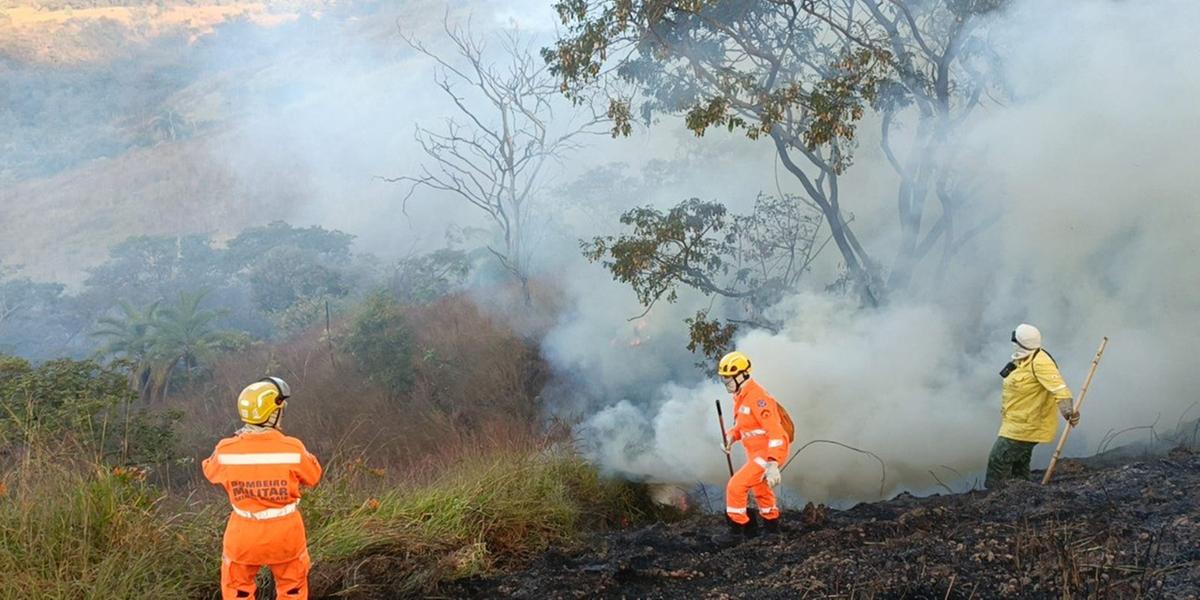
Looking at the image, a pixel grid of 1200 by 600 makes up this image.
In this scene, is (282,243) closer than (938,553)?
No

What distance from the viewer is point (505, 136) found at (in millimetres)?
17172

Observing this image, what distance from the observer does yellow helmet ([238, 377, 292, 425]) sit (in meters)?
4.39

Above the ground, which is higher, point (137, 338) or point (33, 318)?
point (33, 318)

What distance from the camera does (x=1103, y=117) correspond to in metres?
10.8

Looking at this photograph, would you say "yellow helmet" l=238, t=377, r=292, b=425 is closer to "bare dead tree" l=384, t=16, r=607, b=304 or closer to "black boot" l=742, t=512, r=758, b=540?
"black boot" l=742, t=512, r=758, b=540

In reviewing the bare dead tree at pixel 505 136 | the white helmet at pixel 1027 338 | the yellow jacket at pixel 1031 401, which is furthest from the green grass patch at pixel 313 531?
the bare dead tree at pixel 505 136

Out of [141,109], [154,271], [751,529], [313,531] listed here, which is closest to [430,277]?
[154,271]

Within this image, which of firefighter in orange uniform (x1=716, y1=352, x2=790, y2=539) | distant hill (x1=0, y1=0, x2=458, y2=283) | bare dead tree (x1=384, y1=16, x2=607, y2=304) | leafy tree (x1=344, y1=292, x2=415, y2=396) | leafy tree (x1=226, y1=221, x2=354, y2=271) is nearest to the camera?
firefighter in orange uniform (x1=716, y1=352, x2=790, y2=539)

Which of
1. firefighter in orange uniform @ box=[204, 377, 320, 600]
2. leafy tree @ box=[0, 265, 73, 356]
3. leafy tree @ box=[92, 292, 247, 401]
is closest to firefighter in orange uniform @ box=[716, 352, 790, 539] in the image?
firefighter in orange uniform @ box=[204, 377, 320, 600]

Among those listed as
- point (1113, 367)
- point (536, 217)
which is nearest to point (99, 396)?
point (1113, 367)

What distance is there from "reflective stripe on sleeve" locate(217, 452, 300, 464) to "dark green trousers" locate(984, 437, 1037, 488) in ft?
17.8

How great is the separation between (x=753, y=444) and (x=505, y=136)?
11.8 metres

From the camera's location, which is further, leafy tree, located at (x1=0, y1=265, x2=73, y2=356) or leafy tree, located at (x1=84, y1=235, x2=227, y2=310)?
leafy tree, located at (x1=84, y1=235, x2=227, y2=310)

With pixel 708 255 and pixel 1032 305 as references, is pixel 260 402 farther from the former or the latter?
pixel 1032 305
